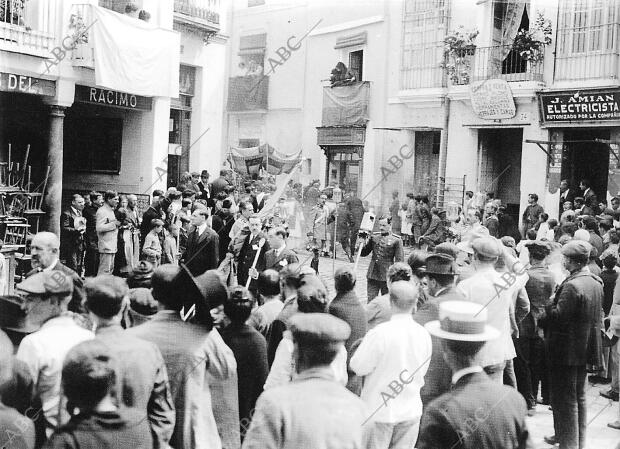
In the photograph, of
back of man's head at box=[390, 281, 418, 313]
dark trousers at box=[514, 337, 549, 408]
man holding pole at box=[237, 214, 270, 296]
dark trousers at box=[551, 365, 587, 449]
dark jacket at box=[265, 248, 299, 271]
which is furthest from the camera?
man holding pole at box=[237, 214, 270, 296]

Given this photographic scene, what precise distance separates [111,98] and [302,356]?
12.4m

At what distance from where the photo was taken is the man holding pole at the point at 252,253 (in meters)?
8.93

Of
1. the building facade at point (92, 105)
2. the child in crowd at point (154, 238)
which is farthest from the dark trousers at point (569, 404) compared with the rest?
the building facade at point (92, 105)

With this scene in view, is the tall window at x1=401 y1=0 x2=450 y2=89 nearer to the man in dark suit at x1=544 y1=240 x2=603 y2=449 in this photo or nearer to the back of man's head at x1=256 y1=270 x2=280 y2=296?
the man in dark suit at x1=544 y1=240 x2=603 y2=449

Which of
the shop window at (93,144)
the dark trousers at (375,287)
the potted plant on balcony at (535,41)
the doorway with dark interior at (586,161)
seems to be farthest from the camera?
the doorway with dark interior at (586,161)

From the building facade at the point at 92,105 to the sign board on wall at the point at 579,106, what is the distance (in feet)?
26.5

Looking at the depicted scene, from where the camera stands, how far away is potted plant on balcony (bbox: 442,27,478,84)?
1712cm

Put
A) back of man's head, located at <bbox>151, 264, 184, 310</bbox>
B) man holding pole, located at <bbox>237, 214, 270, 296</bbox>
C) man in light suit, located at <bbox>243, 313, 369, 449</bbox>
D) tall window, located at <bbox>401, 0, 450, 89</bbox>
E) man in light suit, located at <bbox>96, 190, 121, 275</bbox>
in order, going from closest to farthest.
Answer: man in light suit, located at <bbox>243, 313, 369, 449</bbox> → back of man's head, located at <bbox>151, 264, 184, 310</bbox> → man holding pole, located at <bbox>237, 214, 270, 296</bbox> → man in light suit, located at <bbox>96, 190, 121, 275</bbox> → tall window, located at <bbox>401, 0, 450, 89</bbox>

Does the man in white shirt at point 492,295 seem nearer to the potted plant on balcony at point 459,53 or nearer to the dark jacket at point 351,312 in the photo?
the dark jacket at point 351,312

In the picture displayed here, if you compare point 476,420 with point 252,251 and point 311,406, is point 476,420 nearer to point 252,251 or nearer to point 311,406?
point 311,406

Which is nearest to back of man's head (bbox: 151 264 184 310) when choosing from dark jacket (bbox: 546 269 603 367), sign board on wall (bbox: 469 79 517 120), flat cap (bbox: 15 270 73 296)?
flat cap (bbox: 15 270 73 296)

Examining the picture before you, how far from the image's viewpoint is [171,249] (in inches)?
376

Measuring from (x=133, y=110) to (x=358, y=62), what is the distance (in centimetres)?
819

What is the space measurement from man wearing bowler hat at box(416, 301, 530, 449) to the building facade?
8246 millimetres
